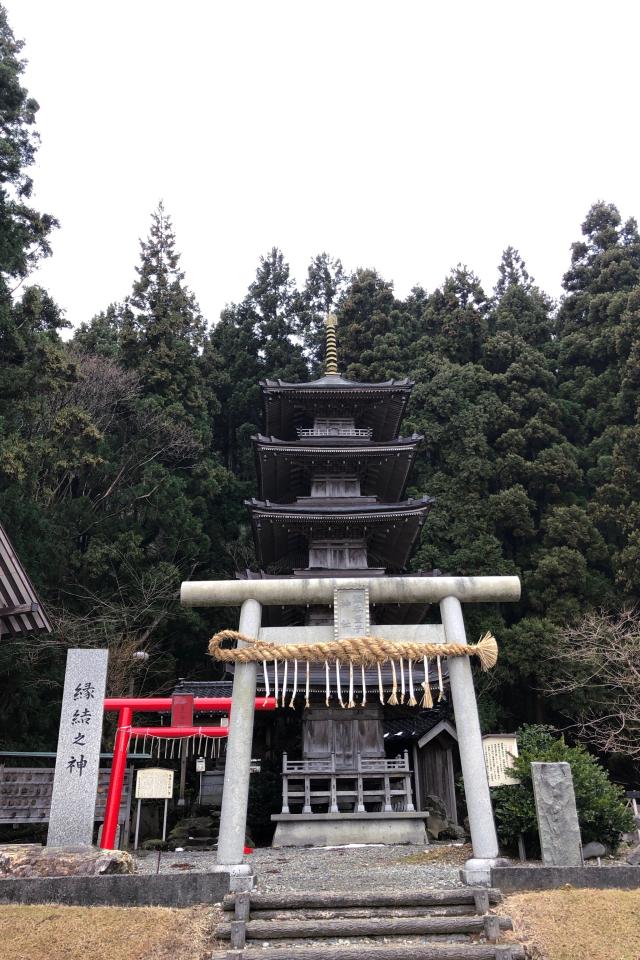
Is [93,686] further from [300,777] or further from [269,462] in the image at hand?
[269,462]

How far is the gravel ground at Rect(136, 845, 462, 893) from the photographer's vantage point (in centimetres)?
781

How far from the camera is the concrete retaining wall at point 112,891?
19.5ft

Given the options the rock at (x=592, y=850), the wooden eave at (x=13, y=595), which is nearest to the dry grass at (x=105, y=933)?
the wooden eave at (x=13, y=595)

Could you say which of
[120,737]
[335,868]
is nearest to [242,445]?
[120,737]

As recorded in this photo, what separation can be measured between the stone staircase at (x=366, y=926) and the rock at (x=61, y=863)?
4.62 feet

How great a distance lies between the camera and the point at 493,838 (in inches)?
263

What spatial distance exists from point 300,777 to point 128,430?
51.9 ft

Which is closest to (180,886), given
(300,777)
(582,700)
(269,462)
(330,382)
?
(300,777)

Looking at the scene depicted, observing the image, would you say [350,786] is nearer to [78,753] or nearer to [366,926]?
[78,753]

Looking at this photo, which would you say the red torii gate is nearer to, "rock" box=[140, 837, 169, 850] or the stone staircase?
"rock" box=[140, 837, 169, 850]

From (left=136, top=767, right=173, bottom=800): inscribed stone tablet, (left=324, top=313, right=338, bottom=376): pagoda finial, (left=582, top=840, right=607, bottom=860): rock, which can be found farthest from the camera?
(left=324, top=313, right=338, bottom=376): pagoda finial

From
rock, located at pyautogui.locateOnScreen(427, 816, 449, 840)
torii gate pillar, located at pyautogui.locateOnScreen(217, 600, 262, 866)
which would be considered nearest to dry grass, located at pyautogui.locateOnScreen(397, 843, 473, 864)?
rock, located at pyautogui.locateOnScreen(427, 816, 449, 840)

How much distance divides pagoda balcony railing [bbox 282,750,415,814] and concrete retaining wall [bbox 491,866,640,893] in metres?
8.72

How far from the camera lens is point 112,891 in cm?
596
